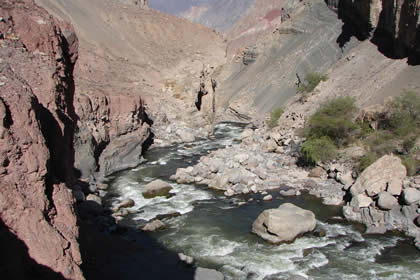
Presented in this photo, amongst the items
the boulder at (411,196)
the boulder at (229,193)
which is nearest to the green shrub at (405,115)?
the boulder at (411,196)

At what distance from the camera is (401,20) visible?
29.0 meters

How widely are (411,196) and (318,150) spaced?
7637 mm

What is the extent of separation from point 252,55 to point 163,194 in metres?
38.7

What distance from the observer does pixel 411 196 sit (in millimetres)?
14328

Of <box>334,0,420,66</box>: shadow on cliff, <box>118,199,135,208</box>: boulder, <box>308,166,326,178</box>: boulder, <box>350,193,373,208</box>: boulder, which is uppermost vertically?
<box>334,0,420,66</box>: shadow on cliff

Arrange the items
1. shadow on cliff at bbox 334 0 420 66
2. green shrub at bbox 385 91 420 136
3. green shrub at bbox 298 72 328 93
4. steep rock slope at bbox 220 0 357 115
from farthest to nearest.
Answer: steep rock slope at bbox 220 0 357 115, green shrub at bbox 298 72 328 93, shadow on cliff at bbox 334 0 420 66, green shrub at bbox 385 91 420 136

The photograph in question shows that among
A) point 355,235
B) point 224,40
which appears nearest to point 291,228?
point 355,235

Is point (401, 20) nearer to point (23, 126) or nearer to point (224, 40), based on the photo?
point (23, 126)

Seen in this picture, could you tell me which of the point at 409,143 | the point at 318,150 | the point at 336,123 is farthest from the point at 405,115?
the point at 318,150

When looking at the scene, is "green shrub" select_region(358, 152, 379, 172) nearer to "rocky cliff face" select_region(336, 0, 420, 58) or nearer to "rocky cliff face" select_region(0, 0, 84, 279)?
"rocky cliff face" select_region(336, 0, 420, 58)

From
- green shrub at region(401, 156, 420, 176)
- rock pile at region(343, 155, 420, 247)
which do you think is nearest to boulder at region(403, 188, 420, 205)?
rock pile at region(343, 155, 420, 247)

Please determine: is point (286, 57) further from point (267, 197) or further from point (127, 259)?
point (127, 259)

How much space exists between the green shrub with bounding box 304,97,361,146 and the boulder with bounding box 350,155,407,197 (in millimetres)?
5763

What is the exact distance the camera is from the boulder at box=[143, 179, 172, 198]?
18844 millimetres
